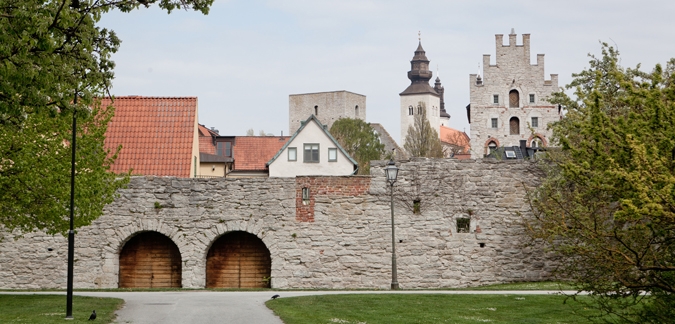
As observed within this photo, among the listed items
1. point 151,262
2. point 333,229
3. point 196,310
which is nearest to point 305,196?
point 333,229

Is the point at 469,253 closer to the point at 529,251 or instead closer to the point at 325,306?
the point at 529,251

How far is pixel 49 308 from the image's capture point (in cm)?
1758

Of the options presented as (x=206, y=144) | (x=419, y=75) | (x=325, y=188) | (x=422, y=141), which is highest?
(x=419, y=75)

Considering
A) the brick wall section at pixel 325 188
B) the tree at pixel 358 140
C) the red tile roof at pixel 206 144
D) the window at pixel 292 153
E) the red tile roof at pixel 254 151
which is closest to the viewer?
the brick wall section at pixel 325 188

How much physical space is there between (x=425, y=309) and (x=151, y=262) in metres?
13.4

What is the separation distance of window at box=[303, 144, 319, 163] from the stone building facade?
61.0 meters

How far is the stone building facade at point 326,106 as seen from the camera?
117875 millimetres

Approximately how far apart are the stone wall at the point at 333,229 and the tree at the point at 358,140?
4842cm

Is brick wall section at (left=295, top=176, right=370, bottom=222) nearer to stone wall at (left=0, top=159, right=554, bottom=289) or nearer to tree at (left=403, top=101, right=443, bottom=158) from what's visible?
stone wall at (left=0, top=159, right=554, bottom=289)

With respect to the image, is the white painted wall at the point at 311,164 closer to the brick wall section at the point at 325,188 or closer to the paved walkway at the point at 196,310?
the brick wall section at the point at 325,188

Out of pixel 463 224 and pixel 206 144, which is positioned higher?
pixel 206 144

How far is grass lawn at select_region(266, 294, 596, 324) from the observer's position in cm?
1556

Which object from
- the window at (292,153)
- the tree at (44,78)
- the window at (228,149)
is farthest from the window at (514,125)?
the tree at (44,78)

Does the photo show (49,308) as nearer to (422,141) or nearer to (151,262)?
(151,262)
